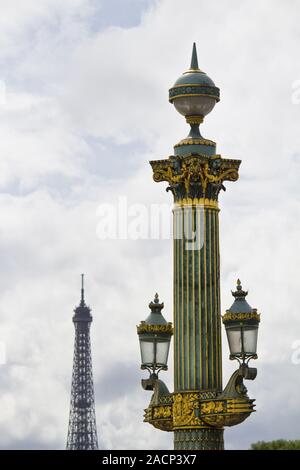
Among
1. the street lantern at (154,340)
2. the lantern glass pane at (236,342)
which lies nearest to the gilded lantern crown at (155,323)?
the street lantern at (154,340)

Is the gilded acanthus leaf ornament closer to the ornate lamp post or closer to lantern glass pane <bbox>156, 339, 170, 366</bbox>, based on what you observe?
the ornate lamp post

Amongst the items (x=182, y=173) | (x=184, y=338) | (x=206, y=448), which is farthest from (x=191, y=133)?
(x=206, y=448)

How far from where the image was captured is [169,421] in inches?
1423

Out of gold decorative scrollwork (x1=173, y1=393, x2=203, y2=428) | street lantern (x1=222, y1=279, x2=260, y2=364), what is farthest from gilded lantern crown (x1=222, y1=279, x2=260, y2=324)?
gold decorative scrollwork (x1=173, y1=393, x2=203, y2=428)

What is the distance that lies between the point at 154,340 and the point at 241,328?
2.72 metres

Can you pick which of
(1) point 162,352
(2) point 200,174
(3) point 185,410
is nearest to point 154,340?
(1) point 162,352

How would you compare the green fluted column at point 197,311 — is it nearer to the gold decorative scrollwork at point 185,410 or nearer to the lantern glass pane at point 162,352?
the gold decorative scrollwork at point 185,410

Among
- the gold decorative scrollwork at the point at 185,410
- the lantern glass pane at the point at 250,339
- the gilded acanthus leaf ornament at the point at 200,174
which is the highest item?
the gilded acanthus leaf ornament at the point at 200,174

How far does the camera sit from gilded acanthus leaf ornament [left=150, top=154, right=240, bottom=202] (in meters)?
36.3

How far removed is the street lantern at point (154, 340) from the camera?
1451 inches

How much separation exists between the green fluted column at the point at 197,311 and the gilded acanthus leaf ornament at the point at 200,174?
30 centimetres

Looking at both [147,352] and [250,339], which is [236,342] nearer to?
[250,339]
